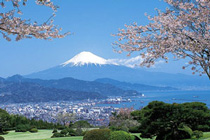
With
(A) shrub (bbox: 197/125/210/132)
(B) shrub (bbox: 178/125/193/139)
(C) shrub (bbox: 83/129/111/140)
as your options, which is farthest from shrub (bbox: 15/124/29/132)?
(B) shrub (bbox: 178/125/193/139)

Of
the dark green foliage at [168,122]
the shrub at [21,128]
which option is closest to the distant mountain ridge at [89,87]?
the shrub at [21,128]

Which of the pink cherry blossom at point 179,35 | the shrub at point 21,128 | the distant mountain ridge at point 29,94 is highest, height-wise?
the distant mountain ridge at point 29,94

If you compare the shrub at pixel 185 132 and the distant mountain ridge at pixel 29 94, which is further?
the distant mountain ridge at pixel 29 94

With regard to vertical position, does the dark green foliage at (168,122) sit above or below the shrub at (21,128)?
above

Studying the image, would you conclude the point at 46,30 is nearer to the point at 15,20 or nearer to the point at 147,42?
the point at 15,20

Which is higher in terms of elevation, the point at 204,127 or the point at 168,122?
the point at 168,122

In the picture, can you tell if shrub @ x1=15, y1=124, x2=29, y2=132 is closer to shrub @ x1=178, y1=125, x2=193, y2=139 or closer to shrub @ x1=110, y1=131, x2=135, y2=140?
shrub @ x1=110, y1=131, x2=135, y2=140

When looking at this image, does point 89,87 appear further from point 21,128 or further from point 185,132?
point 185,132

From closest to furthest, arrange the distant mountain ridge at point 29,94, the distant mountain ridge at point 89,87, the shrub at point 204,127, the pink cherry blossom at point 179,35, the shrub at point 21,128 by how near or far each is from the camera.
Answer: the pink cherry blossom at point 179,35, the shrub at point 204,127, the shrub at point 21,128, the distant mountain ridge at point 29,94, the distant mountain ridge at point 89,87

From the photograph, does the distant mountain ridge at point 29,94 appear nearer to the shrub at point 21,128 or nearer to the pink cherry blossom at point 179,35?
the shrub at point 21,128

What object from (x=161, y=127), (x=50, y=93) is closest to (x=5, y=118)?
(x=161, y=127)

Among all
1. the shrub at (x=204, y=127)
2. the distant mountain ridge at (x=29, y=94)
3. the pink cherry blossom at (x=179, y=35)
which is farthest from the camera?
the distant mountain ridge at (x=29, y=94)

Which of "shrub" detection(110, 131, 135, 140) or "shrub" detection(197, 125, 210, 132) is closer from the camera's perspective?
"shrub" detection(110, 131, 135, 140)

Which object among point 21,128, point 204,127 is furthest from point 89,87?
point 204,127
